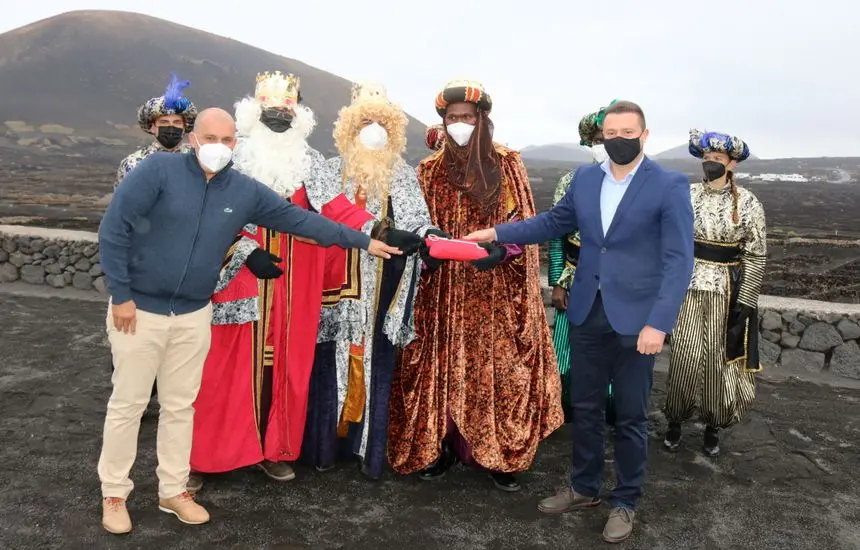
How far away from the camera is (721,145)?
3963 mm

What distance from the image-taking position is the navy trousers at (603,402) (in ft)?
10.1

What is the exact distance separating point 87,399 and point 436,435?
2.67 meters

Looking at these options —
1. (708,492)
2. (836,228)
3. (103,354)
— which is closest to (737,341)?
(708,492)

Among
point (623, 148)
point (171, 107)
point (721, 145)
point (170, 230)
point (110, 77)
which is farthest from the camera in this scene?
point (110, 77)

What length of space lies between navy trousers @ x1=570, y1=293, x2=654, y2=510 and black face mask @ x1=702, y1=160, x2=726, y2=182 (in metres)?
1.51

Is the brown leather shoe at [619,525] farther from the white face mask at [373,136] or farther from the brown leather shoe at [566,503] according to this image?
the white face mask at [373,136]

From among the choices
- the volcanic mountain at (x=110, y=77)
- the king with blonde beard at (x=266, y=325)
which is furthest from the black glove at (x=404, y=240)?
the volcanic mountain at (x=110, y=77)

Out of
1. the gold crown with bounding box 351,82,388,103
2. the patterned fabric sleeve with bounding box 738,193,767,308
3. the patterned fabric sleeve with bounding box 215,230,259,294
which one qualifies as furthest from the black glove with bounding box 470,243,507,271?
the patterned fabric sleeve with bounding box 738,193,767,308

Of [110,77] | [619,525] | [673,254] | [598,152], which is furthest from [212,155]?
[110,77]

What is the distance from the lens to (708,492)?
3658 mm

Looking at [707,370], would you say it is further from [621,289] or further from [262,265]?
[262,265]

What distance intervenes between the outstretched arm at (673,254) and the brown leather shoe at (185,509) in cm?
225

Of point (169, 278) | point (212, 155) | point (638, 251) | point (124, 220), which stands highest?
point (212, 155)

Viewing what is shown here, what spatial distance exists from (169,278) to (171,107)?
1.69m
